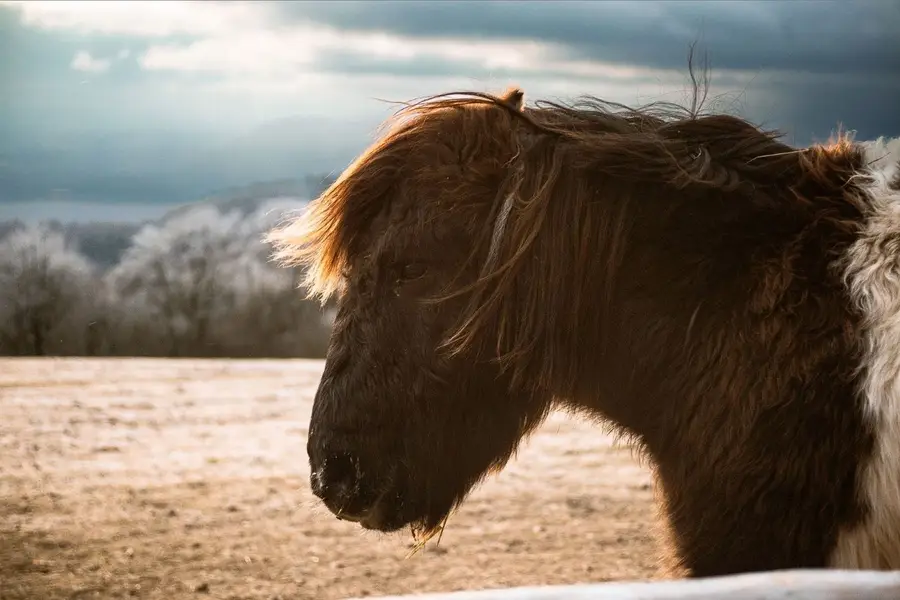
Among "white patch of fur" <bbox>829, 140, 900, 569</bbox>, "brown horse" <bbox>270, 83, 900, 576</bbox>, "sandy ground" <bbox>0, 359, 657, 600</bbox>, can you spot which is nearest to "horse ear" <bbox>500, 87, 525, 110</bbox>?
Result: "brown horse" <bbox>270, 83, 900, 576</bbox>

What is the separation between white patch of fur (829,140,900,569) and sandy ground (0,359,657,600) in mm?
1346

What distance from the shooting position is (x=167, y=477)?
184 inches

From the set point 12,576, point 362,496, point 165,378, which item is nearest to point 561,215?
point 362,496

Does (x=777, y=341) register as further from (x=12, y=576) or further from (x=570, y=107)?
(x=12, y=576)

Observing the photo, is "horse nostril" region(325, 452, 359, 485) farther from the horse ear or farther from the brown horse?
the horse ear

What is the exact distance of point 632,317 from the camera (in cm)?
196

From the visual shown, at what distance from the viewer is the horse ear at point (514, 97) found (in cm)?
216

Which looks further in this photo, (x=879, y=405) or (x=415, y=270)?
(x=415, y=270)

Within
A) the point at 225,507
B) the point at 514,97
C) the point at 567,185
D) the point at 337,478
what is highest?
the point at 514,97

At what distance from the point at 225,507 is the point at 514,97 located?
292 centimetres

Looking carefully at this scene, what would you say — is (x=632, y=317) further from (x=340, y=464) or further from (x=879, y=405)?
(x=340, y=464)

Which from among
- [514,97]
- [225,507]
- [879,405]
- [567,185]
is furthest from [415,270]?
[225,507]

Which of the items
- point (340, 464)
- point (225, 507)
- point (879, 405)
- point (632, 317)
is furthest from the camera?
point (225, 507)

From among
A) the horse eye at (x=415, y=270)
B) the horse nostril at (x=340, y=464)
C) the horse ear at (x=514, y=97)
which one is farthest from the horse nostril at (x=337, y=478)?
the horse ear at (x=514, y=97)
